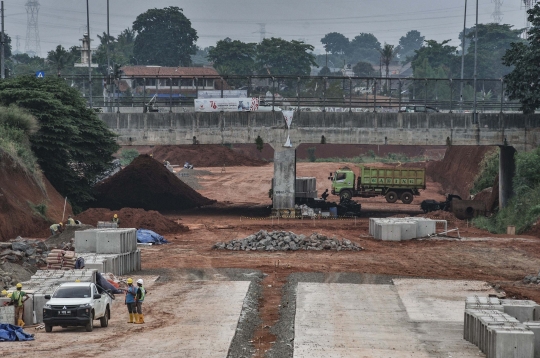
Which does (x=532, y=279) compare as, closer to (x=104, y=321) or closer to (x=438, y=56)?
(x=104, y=321)

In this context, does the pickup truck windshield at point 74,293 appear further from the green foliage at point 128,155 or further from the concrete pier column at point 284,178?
the green foliage at point 128,155

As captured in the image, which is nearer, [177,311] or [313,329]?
[313,329]

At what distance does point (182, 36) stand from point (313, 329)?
169 metres

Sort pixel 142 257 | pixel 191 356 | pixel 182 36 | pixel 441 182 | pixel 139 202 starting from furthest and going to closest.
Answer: pixel 182 36
pixel 441 182
pixel 139 202
pixel 142 257
pixel 191 356

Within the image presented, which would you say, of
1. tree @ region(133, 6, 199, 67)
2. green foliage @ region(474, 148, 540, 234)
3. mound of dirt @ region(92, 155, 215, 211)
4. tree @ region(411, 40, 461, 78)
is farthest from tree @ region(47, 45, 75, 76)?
green foliage @ region(474, 148, 540, 234)

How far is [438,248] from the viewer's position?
5109 cm

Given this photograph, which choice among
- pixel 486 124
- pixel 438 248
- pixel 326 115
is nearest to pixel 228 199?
pixel 326 115

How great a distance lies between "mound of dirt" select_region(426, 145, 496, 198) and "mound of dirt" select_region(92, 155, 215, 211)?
2637cm

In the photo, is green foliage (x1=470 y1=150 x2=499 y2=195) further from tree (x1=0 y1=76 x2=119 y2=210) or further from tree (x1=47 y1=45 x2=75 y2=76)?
tree (x1=47 y1=45 x2=75 y2=76)

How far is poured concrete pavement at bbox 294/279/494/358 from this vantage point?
1096 inches

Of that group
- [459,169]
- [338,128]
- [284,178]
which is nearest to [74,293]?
[284,178]

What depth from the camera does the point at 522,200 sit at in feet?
197

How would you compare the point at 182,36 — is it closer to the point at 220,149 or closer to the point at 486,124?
the point at 220,149

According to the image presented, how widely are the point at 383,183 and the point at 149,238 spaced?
28.6 m
